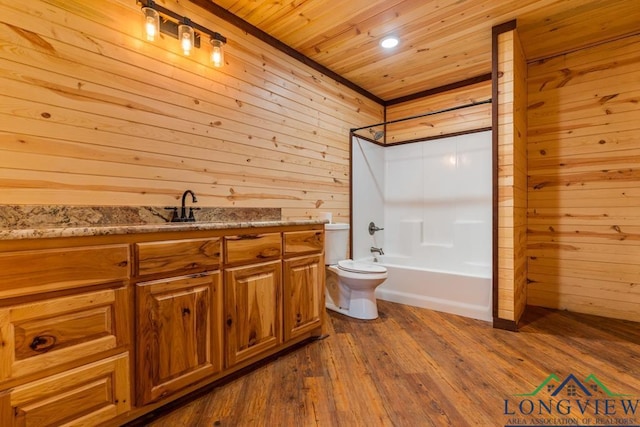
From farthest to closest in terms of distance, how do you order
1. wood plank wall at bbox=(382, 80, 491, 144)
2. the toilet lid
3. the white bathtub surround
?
wood plank wall at bbox=(382, 80, 491, 144) < the white bathtub surround < the toilet lid

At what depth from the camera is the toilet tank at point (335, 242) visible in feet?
9.06

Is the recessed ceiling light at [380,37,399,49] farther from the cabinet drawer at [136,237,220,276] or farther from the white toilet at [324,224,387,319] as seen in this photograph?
the cabinet drawer at [136,237,220,276]

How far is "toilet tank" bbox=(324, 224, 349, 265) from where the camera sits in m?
2.76

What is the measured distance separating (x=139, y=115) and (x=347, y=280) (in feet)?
6.50

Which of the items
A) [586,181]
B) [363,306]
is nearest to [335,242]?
[363,306]

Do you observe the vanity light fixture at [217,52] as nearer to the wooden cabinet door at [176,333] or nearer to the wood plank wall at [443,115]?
the wooden cabinet door at [176,333]

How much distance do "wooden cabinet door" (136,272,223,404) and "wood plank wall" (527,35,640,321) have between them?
3.16 m

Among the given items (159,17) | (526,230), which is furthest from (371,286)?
(159,17)

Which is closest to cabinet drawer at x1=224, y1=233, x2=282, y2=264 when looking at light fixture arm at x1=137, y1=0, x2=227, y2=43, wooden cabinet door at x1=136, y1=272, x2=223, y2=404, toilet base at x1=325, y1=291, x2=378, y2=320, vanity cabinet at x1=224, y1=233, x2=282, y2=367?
vanity cabinet at x1=224, y1=233, x2=282, y2=367

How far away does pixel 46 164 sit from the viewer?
148cm

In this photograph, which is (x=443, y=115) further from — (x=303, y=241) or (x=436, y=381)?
(x=436, y=381)

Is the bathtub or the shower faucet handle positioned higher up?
the shower faucet handle

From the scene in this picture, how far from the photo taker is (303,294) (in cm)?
208

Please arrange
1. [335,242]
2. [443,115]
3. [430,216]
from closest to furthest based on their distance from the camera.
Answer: [335,242] → [443,115] → [430,216]
